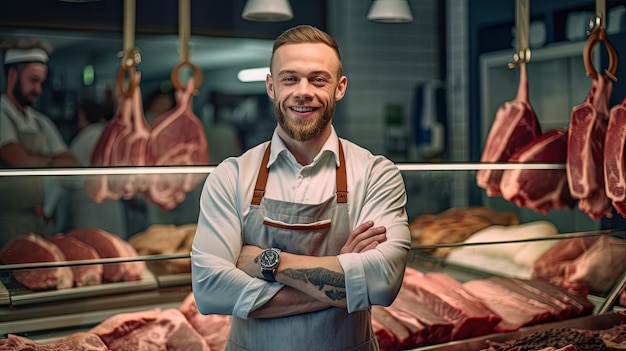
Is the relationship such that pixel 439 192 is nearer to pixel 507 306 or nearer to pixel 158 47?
pixel 507 306

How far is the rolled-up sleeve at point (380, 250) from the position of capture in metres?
2.01

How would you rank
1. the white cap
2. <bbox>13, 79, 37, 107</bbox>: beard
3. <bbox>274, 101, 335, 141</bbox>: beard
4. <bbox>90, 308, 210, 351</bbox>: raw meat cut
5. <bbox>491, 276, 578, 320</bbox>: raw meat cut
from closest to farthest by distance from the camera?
<bbox>274, 101, 335, 141</bbox>: beard
<bbox>90, 308, 210, 351</bbox>: raw meat cut
<bbox>491, 276, 578, 320</bbox>: raw meat cut
<bbox>13, 79, 37, 107</bbox>: beard
the white cap

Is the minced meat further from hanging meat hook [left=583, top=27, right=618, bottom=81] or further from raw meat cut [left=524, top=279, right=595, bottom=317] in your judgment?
hanging meat hook [left=583, top=27, right=618, bottom=81]

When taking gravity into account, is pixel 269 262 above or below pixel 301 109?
below

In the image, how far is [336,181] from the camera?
2.19 meters

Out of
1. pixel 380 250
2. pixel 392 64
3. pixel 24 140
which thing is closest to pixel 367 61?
pixel 392 64

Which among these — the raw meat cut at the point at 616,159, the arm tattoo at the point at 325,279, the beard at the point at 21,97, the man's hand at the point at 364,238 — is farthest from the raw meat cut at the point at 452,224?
the beard at the point at 21,97

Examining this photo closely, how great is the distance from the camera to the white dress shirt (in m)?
2.02

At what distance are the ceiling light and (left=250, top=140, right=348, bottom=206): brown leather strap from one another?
4.49m

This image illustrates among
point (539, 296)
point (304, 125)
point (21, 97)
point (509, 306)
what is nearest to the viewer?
point (304, 125)

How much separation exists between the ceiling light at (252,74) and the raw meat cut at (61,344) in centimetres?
424

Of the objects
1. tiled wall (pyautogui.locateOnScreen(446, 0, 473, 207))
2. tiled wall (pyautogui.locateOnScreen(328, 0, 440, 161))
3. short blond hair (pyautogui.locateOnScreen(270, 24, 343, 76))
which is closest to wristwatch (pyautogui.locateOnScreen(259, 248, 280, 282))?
short blond hair (pyautogui.locateOnScreen(270, 24, 343, 76))

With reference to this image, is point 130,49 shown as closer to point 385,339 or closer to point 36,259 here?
point 36,259

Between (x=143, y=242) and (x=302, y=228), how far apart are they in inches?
56.2
